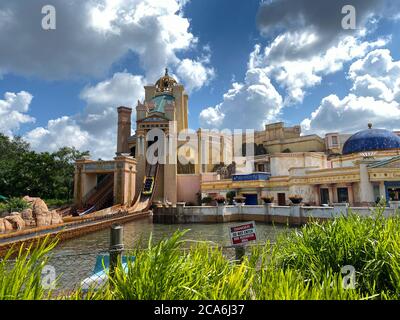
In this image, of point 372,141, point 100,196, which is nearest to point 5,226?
point 100,196

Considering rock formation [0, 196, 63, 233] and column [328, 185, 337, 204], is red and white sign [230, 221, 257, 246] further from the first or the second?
column [328, 185, 337, 204]

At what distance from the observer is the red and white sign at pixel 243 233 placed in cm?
330

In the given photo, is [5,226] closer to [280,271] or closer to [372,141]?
[280,271]

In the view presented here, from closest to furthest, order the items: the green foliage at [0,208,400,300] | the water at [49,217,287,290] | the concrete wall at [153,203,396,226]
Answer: the green foliage at [0,208,400,300], the water at [49,217,287,290], the concrete wall at [153,203,396,226]

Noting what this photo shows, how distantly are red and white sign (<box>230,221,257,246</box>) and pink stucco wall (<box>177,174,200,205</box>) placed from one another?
28805 mm

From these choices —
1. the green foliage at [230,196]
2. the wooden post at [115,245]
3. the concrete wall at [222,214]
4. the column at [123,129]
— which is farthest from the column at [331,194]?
the column at [123,129]

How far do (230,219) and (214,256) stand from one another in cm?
1820

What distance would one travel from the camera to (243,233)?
3373mm

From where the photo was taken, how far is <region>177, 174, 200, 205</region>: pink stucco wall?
32.2 m

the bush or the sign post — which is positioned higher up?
the sign post

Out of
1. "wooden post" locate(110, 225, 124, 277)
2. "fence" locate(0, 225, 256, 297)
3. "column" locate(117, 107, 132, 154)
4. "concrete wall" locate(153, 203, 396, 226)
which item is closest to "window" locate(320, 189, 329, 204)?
"concrete wall" locate(153, 203, 396, 226)
